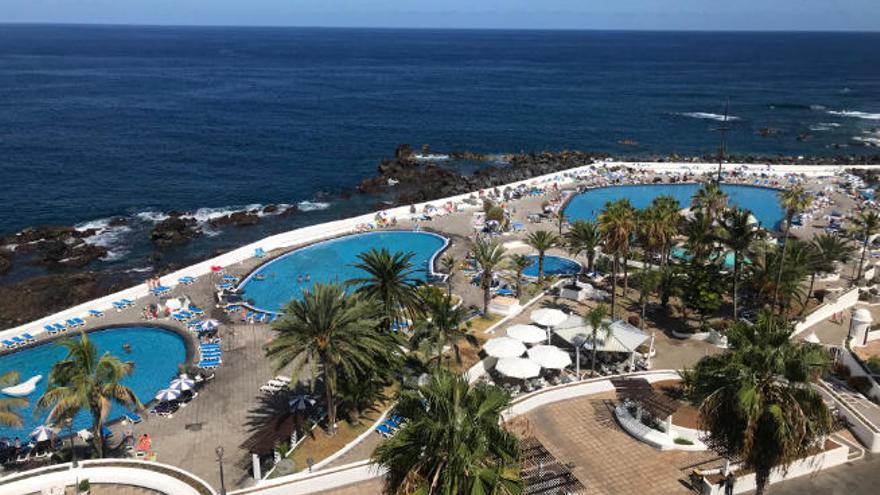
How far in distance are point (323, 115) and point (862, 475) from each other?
384 ft

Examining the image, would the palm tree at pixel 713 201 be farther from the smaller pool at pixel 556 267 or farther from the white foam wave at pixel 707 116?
the white foam wave at pixel 707 116

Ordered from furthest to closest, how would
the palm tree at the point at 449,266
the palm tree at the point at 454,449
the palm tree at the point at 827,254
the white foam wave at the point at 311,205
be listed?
the white foam wave at the point at 311,205, the palm tree at the point at 449,266, the palm tree at the point at 827,254, the palm tree at the point at 454,449

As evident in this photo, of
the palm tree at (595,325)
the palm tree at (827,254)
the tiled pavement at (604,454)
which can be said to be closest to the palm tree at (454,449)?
the tiled pavement at (604,454)

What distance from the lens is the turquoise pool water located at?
108 feet

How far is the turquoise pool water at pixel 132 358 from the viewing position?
32781 millimetres

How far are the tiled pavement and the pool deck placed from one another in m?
0.61

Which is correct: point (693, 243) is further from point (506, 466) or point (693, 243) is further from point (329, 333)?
point (506, 466)

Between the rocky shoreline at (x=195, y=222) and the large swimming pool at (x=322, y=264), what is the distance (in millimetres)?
10950

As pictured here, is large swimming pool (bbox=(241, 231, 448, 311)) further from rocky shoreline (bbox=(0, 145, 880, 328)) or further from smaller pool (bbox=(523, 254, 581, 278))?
rocky shoreline (bbox=(0, 145, 880, 328))

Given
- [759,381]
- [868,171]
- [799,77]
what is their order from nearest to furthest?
[759,381] < [868,171] < [799,77]

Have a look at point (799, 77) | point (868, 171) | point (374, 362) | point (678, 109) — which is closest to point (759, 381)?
point (374, 362)

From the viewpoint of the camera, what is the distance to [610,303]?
133ft

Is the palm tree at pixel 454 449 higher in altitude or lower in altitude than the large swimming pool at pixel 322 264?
higher

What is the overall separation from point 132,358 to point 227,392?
8.39 metres
